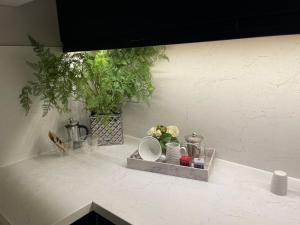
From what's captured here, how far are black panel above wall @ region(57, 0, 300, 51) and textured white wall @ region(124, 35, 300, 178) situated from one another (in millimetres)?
295

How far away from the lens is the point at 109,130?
1.48 meters

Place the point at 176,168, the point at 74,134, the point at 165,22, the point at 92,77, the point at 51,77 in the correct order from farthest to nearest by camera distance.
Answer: the point at 74,134 < the point at 92,77 < the point at 51,77 < the point at 176,168 < the point at 165,22

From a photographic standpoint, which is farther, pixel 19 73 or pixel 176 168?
pixel 19 73

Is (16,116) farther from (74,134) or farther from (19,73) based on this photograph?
(74,134)

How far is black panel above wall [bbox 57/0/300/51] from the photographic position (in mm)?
694

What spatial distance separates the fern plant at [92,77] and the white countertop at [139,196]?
1.17 feet

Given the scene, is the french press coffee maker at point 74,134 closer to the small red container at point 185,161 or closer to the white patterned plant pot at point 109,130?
the white patterned plant pot at point 109,130

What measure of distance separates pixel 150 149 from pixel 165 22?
0.66 meters

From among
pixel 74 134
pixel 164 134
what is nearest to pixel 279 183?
pixel 164 134

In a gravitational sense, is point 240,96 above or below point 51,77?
below

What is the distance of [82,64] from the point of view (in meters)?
1.30

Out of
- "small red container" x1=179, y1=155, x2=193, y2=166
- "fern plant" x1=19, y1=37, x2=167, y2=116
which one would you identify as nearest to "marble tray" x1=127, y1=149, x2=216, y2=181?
"small red container" x1=179, y1=155, x2=193, y2=166

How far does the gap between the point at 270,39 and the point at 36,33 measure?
1169 millimetres

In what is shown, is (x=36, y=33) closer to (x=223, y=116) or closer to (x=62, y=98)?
(x=62, y=98)
